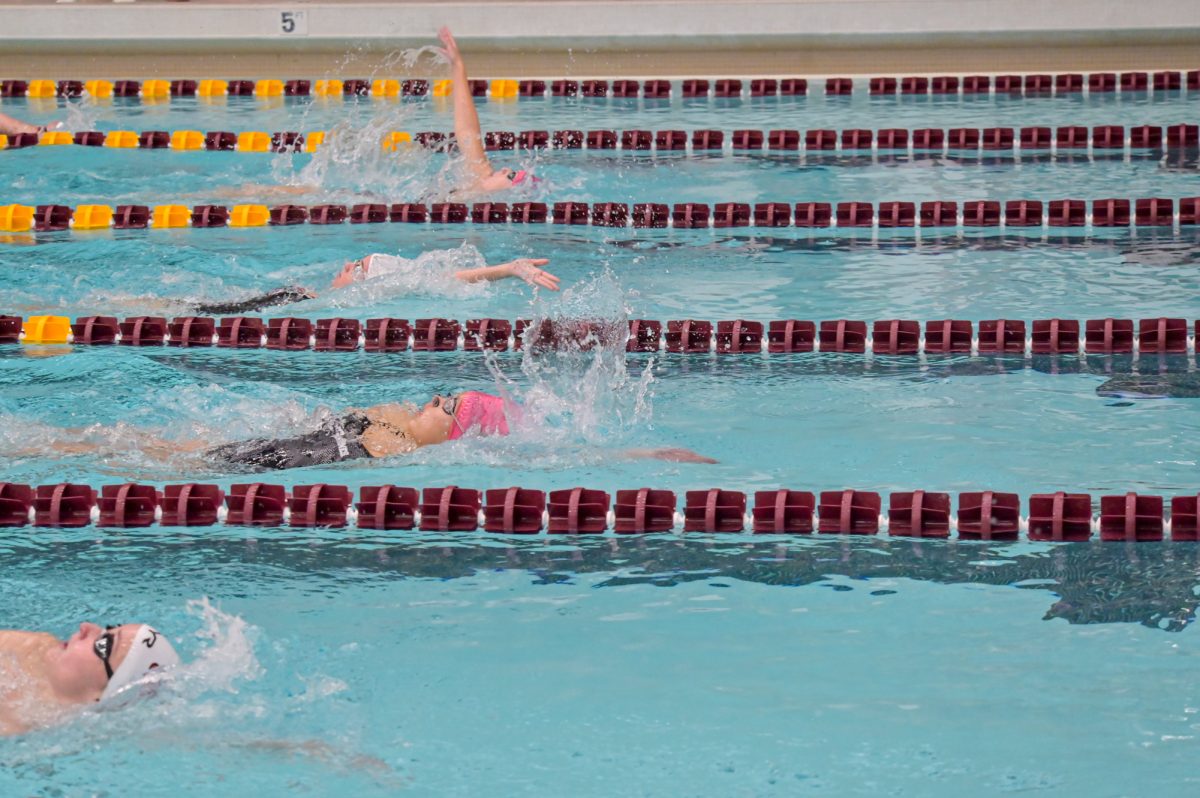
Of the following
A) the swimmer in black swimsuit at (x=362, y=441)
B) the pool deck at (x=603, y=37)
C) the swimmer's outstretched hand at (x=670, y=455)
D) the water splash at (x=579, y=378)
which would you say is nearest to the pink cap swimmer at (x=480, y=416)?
the swimmer in black swimsuit at (x=362, y=441)

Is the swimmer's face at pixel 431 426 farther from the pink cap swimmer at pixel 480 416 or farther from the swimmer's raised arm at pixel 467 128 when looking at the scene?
the swimmer's raised arm at pixel 467 128

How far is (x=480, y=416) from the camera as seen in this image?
5121 millimetres

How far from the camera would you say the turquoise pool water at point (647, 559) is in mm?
3576

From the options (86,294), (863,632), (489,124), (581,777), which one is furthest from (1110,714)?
(489,124)

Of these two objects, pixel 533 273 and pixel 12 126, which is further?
pixel 12 126

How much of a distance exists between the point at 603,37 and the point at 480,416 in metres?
6.93

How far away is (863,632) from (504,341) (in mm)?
2593

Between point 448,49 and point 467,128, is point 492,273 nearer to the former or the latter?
point 448,49

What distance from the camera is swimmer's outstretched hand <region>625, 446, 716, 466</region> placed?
16.7ft

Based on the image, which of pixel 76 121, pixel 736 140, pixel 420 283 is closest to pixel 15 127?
pixel 76 121

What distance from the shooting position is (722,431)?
5391mm

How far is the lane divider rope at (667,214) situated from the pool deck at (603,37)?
135 inches

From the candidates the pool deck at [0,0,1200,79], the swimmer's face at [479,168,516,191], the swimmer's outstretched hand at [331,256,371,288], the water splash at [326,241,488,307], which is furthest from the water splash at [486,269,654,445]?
the pool deck at [0,0,1200,79]

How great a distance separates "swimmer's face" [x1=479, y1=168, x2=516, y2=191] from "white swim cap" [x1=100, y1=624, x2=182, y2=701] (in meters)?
4.79
